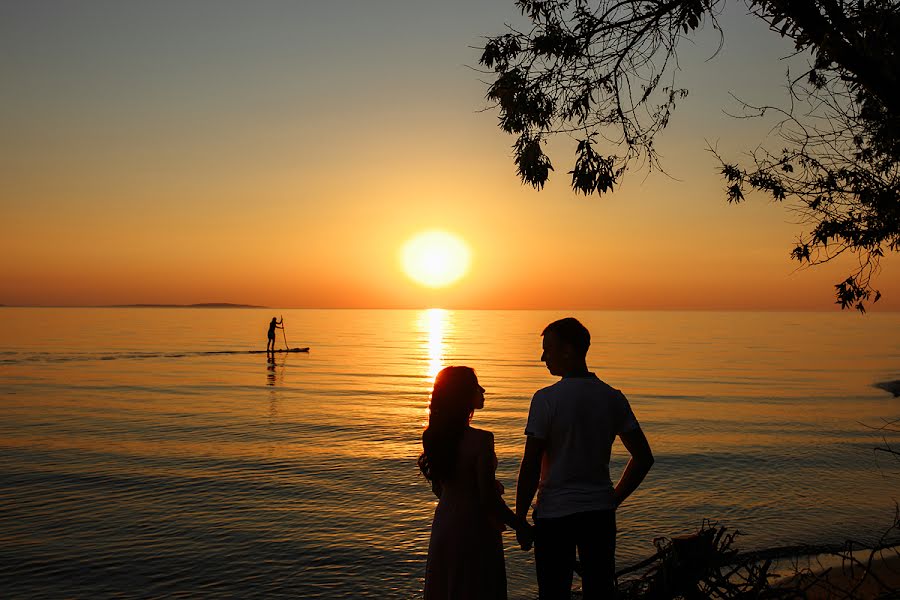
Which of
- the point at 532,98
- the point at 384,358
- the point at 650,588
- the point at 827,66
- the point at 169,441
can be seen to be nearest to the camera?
the point at 650,588

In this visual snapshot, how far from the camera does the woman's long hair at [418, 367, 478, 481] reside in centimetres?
Answer: 446

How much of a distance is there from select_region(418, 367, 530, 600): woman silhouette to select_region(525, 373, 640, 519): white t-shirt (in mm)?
363

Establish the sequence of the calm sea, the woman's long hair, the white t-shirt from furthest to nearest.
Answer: the calm sea, the woman's long hair, the white t-shirt

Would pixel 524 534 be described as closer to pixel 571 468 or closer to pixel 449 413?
pixel 571 468

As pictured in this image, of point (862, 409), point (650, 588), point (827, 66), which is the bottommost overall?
point (862, 409)

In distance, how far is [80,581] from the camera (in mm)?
8703

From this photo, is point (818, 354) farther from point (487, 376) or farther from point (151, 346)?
point (151, 346)

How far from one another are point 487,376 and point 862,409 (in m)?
19.6

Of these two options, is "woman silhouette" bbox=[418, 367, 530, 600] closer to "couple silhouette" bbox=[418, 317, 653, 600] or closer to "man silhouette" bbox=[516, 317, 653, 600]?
"couple silhouette" bbox=[418, 317, 653, 600]

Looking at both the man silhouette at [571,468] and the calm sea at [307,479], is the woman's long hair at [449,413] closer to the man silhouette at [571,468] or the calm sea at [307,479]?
the man silhouette at [571,468]

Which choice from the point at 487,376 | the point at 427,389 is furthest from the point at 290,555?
the point at 487,376

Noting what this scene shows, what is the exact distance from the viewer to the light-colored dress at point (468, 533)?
179 inches

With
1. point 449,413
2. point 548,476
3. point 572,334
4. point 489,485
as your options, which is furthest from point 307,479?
point 572,334

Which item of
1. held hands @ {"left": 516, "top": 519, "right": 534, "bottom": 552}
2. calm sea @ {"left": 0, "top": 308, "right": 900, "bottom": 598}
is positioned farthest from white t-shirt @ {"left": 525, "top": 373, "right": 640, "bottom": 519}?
calm sea @ {"left": 0, "top": 308, "right": 900, "bottom": 598}
